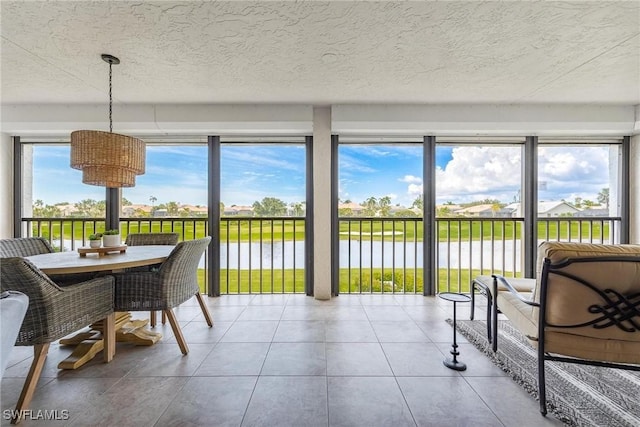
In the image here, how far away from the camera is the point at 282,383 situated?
1709 millimetres

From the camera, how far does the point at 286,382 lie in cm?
172

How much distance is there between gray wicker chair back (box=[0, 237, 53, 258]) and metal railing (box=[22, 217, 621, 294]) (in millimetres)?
1050

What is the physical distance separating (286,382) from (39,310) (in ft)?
4.81

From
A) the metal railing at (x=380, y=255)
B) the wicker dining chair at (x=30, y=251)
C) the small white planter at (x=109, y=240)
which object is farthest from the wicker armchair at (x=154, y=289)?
the metal railing at (x=380, y=255)

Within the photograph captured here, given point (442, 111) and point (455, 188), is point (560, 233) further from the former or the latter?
point (442, 111)

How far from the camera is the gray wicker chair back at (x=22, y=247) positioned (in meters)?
2.34

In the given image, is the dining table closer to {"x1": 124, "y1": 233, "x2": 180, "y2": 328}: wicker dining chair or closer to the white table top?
the white table top

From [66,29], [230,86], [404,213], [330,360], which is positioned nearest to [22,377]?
[330,360]

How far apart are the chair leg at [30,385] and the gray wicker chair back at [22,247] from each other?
1.38m

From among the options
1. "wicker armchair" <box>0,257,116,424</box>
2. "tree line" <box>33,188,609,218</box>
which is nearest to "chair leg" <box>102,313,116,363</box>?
"wicker armchair" <box>0,257,116,424</box>

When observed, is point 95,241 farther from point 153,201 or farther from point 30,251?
point 153,201

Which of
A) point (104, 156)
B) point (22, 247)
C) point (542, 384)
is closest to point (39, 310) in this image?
point (104, 156)

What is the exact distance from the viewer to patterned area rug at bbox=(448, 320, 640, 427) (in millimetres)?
1413

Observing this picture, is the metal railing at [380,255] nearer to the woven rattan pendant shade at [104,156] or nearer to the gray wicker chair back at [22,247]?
the woven rattan pendant shade at [104,156]
